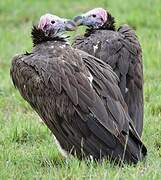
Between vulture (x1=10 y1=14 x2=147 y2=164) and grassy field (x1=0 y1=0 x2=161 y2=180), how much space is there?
178 millimetres

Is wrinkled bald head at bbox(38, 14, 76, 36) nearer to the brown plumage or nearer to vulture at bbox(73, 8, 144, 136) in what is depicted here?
vulture at bbox(73, 8, 144, 136)

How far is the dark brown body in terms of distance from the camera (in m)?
6.68

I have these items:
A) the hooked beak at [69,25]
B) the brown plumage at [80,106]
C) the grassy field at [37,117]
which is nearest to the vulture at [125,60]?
the hooked beak at [69,25]

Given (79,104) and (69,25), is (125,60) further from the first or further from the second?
(79,104)

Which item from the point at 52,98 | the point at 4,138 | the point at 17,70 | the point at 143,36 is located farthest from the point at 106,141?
the point at 143,36

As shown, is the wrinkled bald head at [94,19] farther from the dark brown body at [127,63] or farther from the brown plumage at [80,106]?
the brown plumage at [80,106]

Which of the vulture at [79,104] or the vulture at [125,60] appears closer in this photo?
the vulture at [79,104]

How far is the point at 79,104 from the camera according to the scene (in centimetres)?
585

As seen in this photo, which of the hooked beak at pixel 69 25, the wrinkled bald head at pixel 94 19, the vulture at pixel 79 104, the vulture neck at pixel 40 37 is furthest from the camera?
the wrinkled bald head at pixel 94 19

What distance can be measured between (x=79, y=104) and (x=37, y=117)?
2.22m

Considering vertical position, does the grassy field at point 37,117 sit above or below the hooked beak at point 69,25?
below

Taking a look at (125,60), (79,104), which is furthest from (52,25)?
(79,104)

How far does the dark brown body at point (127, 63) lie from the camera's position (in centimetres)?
668

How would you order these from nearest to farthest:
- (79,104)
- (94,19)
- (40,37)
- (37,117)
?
(79,104), (40,37), (94,19), (37,117)
